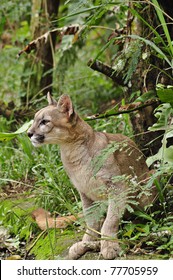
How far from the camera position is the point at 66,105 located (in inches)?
220

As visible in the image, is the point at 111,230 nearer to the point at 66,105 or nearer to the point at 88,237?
the point at 88,237

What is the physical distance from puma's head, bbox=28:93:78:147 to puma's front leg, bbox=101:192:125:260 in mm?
697

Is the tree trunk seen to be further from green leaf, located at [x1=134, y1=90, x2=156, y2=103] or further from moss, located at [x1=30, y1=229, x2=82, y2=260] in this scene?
moss, located at [x1=30, y1=229, x2=82, y2=260]

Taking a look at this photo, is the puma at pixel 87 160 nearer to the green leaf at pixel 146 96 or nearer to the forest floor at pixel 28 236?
the forest floor at pixel 28 236

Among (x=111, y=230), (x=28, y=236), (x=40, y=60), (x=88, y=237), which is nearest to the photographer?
(x=111, y=230)

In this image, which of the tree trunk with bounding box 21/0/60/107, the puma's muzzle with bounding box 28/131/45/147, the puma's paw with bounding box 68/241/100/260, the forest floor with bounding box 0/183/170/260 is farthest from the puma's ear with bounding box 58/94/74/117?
the tree trunk with bounding box 21/0/60/107

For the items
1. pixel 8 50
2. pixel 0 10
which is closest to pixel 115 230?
pixel 0 10

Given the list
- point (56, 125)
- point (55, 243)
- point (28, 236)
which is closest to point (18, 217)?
point (28, 236)

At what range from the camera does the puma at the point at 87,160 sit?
5.35m

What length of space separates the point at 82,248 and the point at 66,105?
3.64ft

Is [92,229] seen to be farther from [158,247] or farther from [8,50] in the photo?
[8,50]

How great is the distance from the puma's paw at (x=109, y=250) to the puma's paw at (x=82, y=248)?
0.55 ft
